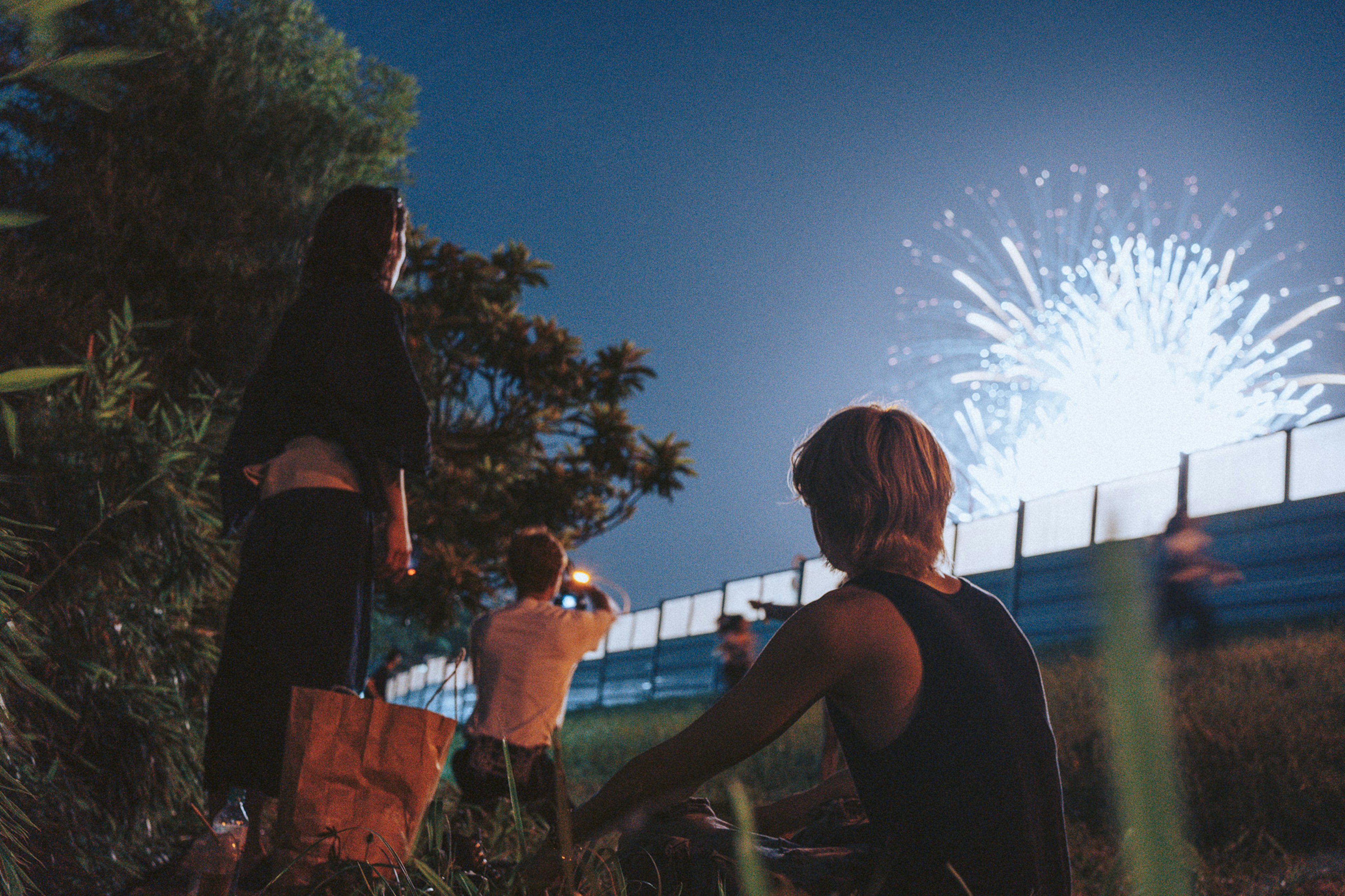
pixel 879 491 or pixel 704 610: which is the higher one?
pixel 704 610

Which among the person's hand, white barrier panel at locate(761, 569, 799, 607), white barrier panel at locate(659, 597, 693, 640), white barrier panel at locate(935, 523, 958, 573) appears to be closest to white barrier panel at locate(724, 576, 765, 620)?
white barrier panel at locate(761, 569, 799, 607)

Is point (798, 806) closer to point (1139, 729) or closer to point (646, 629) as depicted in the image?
point (1139, 729)

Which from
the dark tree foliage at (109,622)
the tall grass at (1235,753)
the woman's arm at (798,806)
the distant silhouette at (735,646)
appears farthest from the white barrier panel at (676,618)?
the woman's arm at (798,806)

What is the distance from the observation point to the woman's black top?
2338mm

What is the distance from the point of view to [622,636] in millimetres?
17406

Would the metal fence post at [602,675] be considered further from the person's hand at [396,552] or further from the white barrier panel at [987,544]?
the person's hand at [396,552]

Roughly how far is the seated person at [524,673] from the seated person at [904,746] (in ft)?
7.31

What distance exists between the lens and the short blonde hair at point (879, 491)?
1.56m

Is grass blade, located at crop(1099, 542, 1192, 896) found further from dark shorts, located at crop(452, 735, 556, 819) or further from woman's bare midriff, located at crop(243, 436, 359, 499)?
dark shorts, located at crop(452, 735, 556, 819)

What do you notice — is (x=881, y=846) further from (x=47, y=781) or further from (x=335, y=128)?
(x=335, y=128)

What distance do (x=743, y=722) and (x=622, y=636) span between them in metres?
16.3

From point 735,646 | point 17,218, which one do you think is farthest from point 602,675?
point 17,218

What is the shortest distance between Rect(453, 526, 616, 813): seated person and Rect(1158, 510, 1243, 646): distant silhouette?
12.9ft

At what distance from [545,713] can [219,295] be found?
3952 mm
